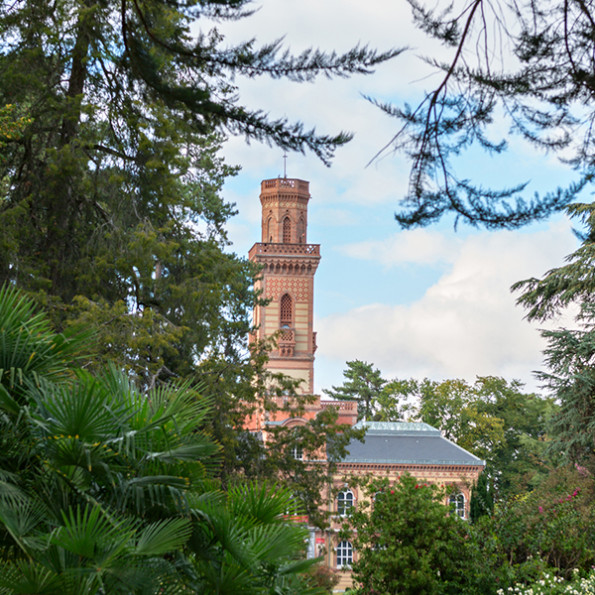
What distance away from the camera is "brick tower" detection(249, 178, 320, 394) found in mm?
48906

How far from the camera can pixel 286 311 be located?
5047 centimetres

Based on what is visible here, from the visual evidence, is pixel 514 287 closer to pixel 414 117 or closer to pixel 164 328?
pixel 164 328

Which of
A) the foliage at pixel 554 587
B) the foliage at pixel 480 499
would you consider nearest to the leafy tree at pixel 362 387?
the foliage at pixel 480 499

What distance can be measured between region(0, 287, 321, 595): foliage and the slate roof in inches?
1306

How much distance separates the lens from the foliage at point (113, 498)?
534 centimetres

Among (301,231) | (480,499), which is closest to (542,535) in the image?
(480,499)

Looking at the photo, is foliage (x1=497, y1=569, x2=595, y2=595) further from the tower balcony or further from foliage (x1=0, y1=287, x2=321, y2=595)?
the tower balcony

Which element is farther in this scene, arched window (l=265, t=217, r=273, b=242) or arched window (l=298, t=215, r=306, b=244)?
arched window (l=265, t=217, r=273, b=242)

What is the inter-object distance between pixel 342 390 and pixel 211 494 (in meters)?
57.3

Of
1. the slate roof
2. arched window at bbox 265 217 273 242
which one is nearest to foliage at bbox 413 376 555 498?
the slate roof

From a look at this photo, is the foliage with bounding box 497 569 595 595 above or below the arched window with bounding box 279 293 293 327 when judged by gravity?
below

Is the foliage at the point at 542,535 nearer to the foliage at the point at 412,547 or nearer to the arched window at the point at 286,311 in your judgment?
the foliage at the point at 412,547

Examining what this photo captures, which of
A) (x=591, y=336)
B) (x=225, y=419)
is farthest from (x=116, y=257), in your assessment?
(x=591, y=336)

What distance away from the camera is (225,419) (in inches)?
627
